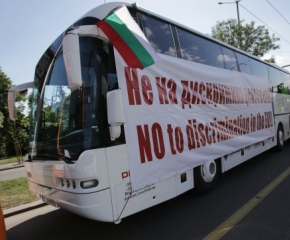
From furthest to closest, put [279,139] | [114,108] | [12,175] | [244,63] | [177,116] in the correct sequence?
[12,175]
[279,139]
[244,63]
[177,116]
[114,108]

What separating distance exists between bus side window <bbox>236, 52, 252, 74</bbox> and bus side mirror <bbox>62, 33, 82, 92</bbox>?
5808 millimetres

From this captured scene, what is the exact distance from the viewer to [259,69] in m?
9.13

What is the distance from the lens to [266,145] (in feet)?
28.9

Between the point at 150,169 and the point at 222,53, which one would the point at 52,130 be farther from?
the point at 222,53

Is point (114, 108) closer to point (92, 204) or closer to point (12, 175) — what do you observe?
point (92, 204)

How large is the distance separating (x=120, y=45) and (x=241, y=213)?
3.17 metres

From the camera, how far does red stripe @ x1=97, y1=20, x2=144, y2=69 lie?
354 centimetres

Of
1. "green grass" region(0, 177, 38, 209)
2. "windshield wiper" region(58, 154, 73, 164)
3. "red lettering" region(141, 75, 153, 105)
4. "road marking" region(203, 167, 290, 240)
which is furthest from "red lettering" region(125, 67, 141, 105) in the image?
A: "green grass" region(0, 177, 38, 209)

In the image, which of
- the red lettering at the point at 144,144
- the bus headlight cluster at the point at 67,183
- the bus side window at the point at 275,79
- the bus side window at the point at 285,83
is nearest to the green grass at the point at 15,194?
the bus headlight cluster at the point at 67,183

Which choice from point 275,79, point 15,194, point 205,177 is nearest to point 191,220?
point 205,177

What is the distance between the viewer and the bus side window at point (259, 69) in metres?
8.74

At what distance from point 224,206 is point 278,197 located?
1.08m

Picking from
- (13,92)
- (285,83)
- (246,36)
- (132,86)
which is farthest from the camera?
(246,36)

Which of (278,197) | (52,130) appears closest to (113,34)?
(52,130)
